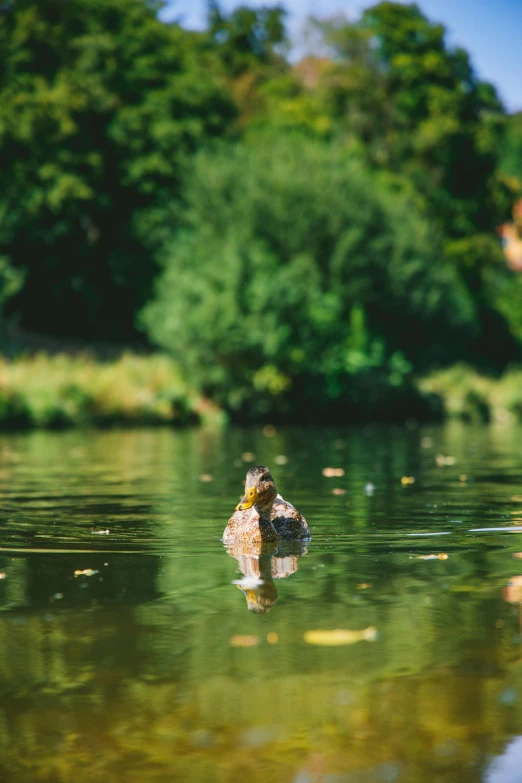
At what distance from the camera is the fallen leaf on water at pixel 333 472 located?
1578 centimetres

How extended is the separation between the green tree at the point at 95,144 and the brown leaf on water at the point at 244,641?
136 ft

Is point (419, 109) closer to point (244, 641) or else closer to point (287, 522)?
point (287, 522)

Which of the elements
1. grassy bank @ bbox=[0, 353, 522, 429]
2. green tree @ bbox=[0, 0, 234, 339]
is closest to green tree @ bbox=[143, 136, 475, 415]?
grassy bank @ bbox=[0, 353, 522, 429]

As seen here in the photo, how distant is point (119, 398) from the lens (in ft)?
108

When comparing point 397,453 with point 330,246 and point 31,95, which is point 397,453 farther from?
point 31,95

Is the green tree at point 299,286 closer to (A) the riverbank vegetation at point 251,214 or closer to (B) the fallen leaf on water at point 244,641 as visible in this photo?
(A) the riverbank vegetation at point 251,214

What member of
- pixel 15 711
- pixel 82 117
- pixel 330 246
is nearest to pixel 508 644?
pixel 15 711

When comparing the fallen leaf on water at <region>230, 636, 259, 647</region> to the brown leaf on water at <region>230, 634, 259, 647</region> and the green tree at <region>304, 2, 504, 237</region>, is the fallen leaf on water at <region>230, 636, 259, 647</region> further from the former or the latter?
the green tree at <region>304, 2, 504, 237</region>

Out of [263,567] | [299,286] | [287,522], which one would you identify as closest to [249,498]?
[287,522]

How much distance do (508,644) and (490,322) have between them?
54.3 metres

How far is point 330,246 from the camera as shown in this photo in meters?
41.8

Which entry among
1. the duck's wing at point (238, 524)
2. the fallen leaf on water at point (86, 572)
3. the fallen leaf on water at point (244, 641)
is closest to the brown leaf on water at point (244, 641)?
the fallen leaf on water at point (244, 641)

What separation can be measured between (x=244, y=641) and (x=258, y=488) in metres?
2.90

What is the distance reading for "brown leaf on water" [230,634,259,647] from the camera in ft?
17.8
